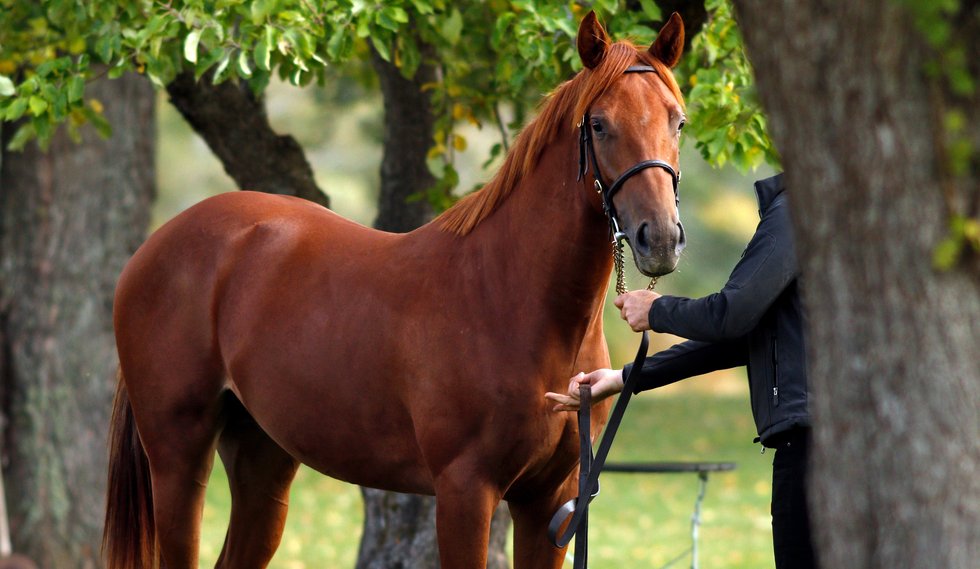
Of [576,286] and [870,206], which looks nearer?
[870,206]

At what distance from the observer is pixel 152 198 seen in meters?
7.73

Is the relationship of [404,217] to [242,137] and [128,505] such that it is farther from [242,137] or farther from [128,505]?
[128,505]

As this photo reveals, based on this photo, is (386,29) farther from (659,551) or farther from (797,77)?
(659,551)

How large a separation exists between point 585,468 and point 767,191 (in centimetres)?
89

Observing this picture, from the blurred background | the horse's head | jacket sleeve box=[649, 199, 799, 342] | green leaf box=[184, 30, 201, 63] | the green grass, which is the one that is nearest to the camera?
jacket sleeve box=[649, 199, 799, 342]

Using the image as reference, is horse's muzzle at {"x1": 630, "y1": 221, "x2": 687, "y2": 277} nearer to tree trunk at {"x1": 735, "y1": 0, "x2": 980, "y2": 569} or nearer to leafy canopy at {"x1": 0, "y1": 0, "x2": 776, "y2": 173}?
leafy canopy at {"x1": 0, "y1": 0, "x2": 776, "y2": 173}

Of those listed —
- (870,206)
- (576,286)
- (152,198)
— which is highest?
(152,198)

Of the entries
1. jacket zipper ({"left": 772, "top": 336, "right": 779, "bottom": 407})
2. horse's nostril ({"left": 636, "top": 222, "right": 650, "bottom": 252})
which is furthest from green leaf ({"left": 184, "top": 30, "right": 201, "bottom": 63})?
jacket zipper ({"left": 772, "top": 336, "right": 779, "bottom": 407})

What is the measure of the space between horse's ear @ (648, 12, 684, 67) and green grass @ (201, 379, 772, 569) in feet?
16.5

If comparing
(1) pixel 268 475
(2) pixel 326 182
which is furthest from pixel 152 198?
(2) pixel 326 182

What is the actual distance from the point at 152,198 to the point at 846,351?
21.4 feet

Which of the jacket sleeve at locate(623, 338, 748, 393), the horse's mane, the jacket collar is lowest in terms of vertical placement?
the jacket sleeve at locate(623, 338, 748, 393)

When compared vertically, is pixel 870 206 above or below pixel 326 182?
below

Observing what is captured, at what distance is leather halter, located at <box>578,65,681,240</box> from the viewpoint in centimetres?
303
